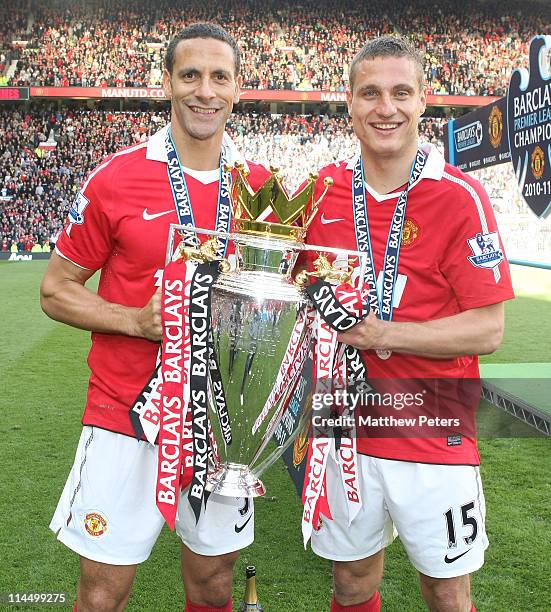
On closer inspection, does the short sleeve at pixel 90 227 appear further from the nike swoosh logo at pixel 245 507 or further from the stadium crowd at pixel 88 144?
the stadium crowd at pixel 88 144

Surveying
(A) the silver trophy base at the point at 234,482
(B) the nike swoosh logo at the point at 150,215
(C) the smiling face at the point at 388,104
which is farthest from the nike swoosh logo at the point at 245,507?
(C) the smiling face at the point at 388,104

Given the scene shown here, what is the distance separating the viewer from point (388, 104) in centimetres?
191

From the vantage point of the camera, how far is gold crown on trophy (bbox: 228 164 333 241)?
5.29 ft

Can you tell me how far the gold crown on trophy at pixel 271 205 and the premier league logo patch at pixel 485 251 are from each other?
489 millimetres

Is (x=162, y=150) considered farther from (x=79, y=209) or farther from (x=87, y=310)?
(x=87, y=310)

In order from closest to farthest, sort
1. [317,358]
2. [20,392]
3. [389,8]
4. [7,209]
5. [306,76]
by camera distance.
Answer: [317,358]
[20,392]
[7,209]
[306,76]
[389,8]

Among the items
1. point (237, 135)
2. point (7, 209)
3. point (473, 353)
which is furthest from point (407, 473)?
point (237, 135)

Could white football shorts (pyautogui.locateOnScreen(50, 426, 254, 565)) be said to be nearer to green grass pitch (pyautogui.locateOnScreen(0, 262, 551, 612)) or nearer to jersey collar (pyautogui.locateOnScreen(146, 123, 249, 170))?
jersey collar (pyautogui.locateOnScreen(146, 123, 249, 170))

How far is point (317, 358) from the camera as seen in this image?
5.74 feet

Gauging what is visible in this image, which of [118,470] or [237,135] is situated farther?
[237,135]

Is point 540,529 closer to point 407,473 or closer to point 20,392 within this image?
point 407,473

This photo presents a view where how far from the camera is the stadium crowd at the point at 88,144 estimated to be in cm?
2344

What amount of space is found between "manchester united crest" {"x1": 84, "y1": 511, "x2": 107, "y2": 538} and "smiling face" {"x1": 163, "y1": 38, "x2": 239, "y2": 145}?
3.37ft

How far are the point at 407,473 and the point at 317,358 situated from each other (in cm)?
45
